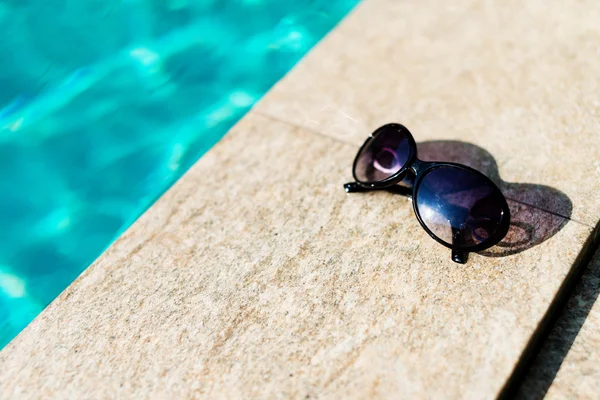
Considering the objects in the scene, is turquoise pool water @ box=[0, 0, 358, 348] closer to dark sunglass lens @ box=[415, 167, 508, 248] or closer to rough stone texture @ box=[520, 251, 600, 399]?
dark sunglass lens @ box=[415, 167, 508, 248]

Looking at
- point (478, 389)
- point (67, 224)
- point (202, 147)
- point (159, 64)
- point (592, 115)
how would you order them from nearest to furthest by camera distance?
point (478, 389), point (592, 115), point (67, 224), point (202, 147), point (159, 64)

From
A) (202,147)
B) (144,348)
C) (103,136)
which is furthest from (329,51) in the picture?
(144,348)

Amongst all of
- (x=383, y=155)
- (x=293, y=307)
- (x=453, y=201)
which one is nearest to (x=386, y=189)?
(x=383, y=155)

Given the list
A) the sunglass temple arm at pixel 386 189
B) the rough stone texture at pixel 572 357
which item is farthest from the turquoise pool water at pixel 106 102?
the rough stone texture at pixel 572 357

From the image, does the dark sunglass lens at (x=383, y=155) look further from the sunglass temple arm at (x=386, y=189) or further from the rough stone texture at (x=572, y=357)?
the rough stone texture at (x=572, y=357)

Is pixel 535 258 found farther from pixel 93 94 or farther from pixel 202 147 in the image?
pixel 93 94

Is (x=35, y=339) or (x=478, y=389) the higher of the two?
(x=35, y=339)

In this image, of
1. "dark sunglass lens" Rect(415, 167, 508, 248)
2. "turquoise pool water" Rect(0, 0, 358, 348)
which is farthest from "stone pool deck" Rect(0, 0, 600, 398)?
"turquoise pool water" Rect(0, 0, 358, 348)
